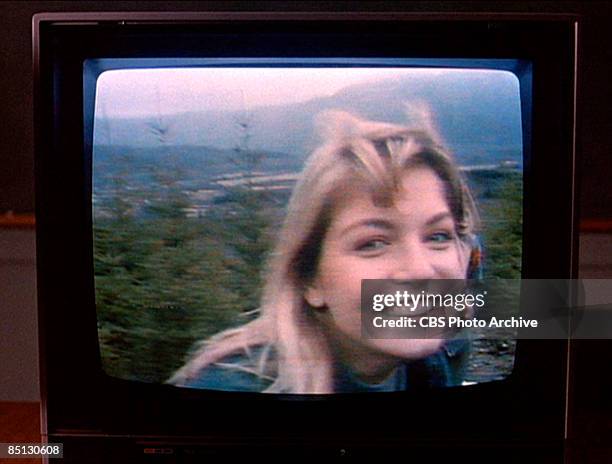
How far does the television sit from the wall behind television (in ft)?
1.10

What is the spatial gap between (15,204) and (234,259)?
55 cm

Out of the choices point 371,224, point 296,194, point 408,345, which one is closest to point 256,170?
point 296,194

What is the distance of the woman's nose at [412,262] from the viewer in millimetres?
1090

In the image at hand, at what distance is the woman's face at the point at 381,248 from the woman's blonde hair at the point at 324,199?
1 cm

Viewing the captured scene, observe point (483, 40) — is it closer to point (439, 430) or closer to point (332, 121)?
point (332, 121)

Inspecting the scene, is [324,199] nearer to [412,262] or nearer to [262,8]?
[412,262]

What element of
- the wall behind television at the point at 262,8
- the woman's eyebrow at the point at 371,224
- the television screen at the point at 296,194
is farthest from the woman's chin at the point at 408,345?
the wall behind television at the point at 262,8

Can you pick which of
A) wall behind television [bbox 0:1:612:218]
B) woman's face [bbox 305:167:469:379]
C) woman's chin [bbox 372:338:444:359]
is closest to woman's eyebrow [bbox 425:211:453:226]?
woman's face [bbox 305:167:469:379]

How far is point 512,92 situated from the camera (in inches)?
43.0

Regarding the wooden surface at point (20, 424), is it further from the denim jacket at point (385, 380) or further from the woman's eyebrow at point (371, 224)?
the woman's eyebrow at point (371, 224)

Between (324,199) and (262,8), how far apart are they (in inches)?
18.6

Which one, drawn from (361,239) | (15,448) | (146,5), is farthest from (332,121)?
(15,448)

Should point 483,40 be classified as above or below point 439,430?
above

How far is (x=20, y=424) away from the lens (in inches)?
53.6
